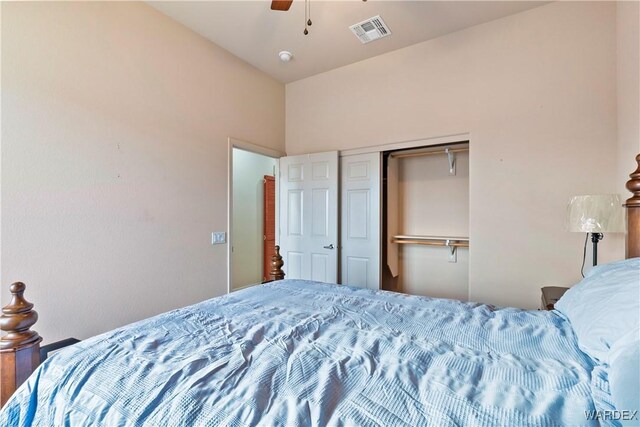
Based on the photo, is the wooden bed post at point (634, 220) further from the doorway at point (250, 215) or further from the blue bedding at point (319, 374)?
the doorway at point (250, 215)

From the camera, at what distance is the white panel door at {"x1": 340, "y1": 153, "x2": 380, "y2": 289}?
3.28 metres

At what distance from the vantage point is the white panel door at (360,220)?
328cm

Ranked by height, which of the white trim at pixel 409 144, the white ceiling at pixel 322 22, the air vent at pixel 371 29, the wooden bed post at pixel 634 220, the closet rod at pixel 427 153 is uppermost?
the white ceiling at pixel 322 22

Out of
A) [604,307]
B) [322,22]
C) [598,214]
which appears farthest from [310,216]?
[604,307]

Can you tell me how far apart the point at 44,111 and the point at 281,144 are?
2436 millimetres

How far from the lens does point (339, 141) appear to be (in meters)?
3.57

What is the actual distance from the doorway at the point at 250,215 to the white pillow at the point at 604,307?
388 cm

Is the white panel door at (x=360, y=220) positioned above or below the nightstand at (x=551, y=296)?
above

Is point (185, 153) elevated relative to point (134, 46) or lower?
lower

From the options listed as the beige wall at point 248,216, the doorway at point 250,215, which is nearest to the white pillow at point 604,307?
the doorway at point 250,215

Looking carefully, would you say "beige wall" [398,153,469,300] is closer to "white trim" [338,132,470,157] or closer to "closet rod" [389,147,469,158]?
"closet rod" [389,147,469,158]

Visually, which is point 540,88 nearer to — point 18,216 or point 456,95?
point 456,95

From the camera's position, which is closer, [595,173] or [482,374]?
[482,374]

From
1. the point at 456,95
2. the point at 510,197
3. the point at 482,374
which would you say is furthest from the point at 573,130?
the point at 482,374
